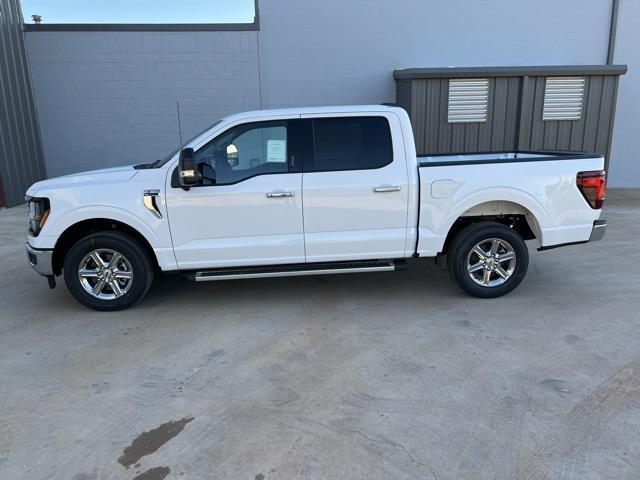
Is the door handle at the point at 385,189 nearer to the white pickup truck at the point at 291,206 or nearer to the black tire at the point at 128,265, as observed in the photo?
the white pickup truck at the point at 291,206

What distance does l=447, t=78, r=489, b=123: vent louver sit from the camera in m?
9.97

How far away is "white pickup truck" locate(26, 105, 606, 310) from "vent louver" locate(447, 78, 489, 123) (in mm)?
5102

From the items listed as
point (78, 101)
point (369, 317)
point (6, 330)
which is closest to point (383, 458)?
point (369, 317)

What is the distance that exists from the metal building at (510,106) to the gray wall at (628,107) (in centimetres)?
190

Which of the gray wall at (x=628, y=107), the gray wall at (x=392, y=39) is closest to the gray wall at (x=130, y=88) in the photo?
the gray wall at (x=392, y=39)

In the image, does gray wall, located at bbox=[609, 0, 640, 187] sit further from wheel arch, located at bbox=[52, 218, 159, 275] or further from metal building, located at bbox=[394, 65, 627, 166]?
wheel arch, located at bbox=[52, 218, 159, 275]

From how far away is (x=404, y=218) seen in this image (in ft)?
16.7

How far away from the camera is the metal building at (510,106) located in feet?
32.6

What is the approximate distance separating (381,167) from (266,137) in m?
1.17

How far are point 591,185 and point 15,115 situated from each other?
10.8 m

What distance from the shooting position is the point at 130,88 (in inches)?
438

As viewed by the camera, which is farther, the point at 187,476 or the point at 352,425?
the point at 352,425

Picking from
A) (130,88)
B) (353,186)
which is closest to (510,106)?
(353,186)

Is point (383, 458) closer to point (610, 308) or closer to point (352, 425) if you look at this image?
point (352, 425)
